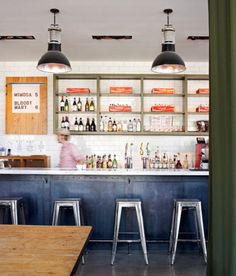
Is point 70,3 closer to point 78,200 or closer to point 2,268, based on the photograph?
point 78,200

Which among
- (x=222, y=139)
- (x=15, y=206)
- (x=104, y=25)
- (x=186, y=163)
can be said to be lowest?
(x=15, y=206)

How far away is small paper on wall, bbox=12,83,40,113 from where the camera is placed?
6430 millimetres

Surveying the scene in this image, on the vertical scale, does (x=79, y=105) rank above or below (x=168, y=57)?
below

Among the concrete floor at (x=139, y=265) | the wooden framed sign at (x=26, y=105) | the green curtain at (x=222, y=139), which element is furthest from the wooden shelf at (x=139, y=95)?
the green curtain at (x=222, y=139)

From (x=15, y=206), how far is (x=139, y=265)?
1.65 m

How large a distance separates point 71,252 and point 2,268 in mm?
379

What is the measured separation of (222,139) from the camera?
190 cm

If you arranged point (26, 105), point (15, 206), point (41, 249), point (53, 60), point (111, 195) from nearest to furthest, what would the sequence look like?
point (41, 249)
point (53, 60)
point (15, 206)
point (111, 195)
point (26, 105)

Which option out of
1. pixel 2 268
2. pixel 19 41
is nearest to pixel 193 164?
pixel 19 41

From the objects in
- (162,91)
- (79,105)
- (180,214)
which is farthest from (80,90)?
(180,214)

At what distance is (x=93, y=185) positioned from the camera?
A: 4340 millimetres

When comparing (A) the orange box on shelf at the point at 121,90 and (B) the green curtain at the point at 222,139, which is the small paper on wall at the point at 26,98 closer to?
(A) the orange box on shelf at the point at 121,90

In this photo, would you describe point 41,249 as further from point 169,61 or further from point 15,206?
point 169,61

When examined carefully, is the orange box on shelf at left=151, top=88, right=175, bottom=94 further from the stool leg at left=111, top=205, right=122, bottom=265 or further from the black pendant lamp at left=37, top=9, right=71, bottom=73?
the stool leg at left=111, top=205, right=122, bottom=265
